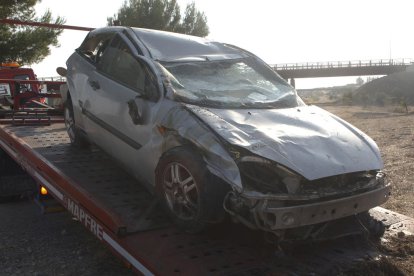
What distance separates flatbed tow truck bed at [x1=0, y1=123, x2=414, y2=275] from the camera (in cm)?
321

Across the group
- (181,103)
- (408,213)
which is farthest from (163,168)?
(408,213)

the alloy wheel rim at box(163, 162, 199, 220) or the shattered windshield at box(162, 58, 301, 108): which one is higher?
the shattered windshield at box(162, 58, 301, 108)

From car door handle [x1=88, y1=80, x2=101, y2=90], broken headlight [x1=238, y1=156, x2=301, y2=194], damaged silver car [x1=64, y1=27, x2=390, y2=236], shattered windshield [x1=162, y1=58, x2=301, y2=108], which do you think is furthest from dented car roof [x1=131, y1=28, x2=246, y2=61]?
broken headlight [x1=238, y1=156, x2=301, y2=194]

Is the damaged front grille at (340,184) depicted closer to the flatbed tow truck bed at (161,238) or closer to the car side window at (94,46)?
the flatbed tow truck bed at (161,238)

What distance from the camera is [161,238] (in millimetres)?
3508

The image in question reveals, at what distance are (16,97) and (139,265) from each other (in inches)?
234

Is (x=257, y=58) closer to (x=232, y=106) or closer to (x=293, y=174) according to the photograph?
(x=232, y=106)

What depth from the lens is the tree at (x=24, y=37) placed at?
2030 centimetres

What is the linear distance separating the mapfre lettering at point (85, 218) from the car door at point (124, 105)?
55 cm

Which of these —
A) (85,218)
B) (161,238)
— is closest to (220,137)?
(161,238)

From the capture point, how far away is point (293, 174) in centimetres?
315

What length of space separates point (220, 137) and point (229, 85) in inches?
44.6

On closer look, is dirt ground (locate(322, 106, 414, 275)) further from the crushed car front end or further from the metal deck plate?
the metal deck plate

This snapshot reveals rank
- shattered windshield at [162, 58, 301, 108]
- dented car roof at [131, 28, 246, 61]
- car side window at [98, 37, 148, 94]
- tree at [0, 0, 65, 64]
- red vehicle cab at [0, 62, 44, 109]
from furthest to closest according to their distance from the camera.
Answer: tree at [0, 0, 65, 64]
red vehicle cab at [0, 62, 44, 109]
dented car roof at [131, 28, 246, 61]
car side window at [98, 37, 148, 94]
shattered windshield at [162, 58, 301, 108]
